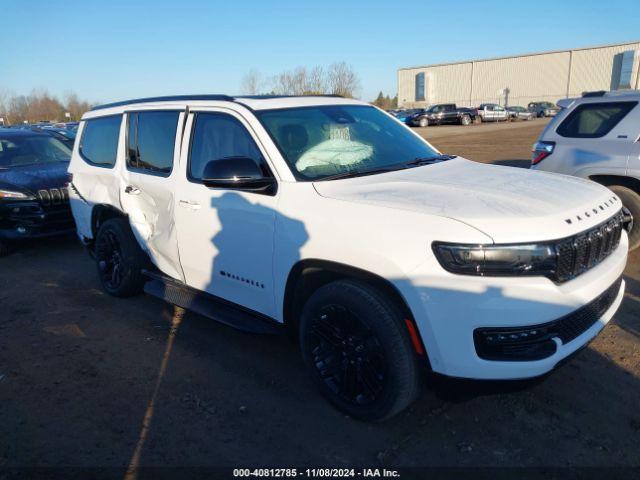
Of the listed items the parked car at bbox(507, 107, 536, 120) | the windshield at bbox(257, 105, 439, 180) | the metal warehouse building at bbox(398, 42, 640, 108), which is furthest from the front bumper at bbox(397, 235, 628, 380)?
the metal warehouse building at bbox(398, 42, 640, 108)

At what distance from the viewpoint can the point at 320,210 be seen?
2893 millimetres

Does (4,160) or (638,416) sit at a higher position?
(4,160)

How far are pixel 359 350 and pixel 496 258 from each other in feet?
3.10

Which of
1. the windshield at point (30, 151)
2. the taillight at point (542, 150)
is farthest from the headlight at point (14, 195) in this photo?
the taillight at point (542, 150)

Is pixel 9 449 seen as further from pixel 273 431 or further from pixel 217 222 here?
pixel 217 222

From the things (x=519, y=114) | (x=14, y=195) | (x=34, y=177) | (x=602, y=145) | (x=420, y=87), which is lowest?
(x=519, y=114)

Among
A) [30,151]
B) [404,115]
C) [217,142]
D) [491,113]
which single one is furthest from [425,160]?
[491,113]

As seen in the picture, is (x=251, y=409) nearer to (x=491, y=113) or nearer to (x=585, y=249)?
(x=585, y=249)

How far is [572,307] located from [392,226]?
3.21 ft

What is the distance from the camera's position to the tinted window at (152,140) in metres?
4.09

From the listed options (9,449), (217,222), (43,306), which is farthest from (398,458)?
(43,306)

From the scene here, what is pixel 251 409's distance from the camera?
10.5ft

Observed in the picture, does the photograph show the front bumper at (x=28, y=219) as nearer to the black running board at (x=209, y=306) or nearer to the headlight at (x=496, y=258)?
the black running board at (x=209, y=306)

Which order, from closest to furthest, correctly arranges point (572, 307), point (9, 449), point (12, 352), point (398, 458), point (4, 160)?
point (572, 307) < point (398, 458) < point (9, 449) < point (12, 352) < point (4, 160)
